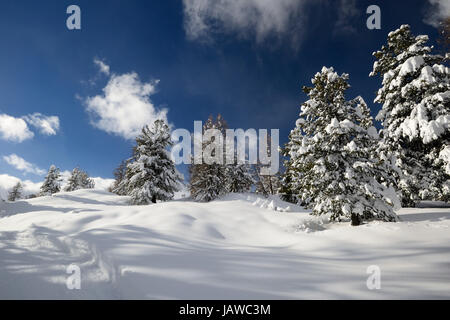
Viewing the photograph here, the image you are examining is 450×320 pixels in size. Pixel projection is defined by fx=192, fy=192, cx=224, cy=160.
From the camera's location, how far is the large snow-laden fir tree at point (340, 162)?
820 centimetres

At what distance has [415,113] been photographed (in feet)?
34.9

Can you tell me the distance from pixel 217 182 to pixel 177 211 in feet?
39.9

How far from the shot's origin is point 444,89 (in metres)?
10.1

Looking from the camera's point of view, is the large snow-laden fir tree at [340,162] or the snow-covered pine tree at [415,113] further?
the snow-covered pine tree at [415,113]

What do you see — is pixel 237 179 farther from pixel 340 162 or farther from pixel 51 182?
pixel 51 182

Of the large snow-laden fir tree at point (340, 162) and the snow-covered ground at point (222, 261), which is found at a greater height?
the large snow-laden fir tree at point (340, 162)

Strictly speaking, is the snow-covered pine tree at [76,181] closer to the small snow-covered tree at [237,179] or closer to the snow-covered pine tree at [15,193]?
the snow-covered pine tree at [15,193]

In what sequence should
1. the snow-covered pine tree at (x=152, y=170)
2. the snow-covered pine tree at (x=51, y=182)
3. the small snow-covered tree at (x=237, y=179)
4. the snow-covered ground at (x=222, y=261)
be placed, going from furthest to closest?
the snow-covered pine tree at (x=51, y=182), the small snow-covered tree at (x=237, y=179), the snow-covered pine tree at (x=152, y=170), the snow-covered ground at (x=222, y=261)

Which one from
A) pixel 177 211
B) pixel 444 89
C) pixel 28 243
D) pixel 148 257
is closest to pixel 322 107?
pixel 444 89

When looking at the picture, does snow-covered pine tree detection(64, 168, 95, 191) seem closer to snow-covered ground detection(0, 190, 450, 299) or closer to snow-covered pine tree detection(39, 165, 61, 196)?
snow-covered pine tree detection(39, 165, 61, 196)

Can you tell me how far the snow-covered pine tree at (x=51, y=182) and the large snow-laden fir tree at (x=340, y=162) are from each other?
50377mm

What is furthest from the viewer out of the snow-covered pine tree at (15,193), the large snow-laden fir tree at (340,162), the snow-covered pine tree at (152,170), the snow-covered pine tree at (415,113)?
the snow-covered pine tree at (15,193)

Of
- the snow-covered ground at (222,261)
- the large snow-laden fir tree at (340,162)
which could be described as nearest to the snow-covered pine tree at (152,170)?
the snow-covered ground at (222,261)

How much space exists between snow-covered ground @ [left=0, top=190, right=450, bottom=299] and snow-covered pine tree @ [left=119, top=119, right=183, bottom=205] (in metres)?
10.00
